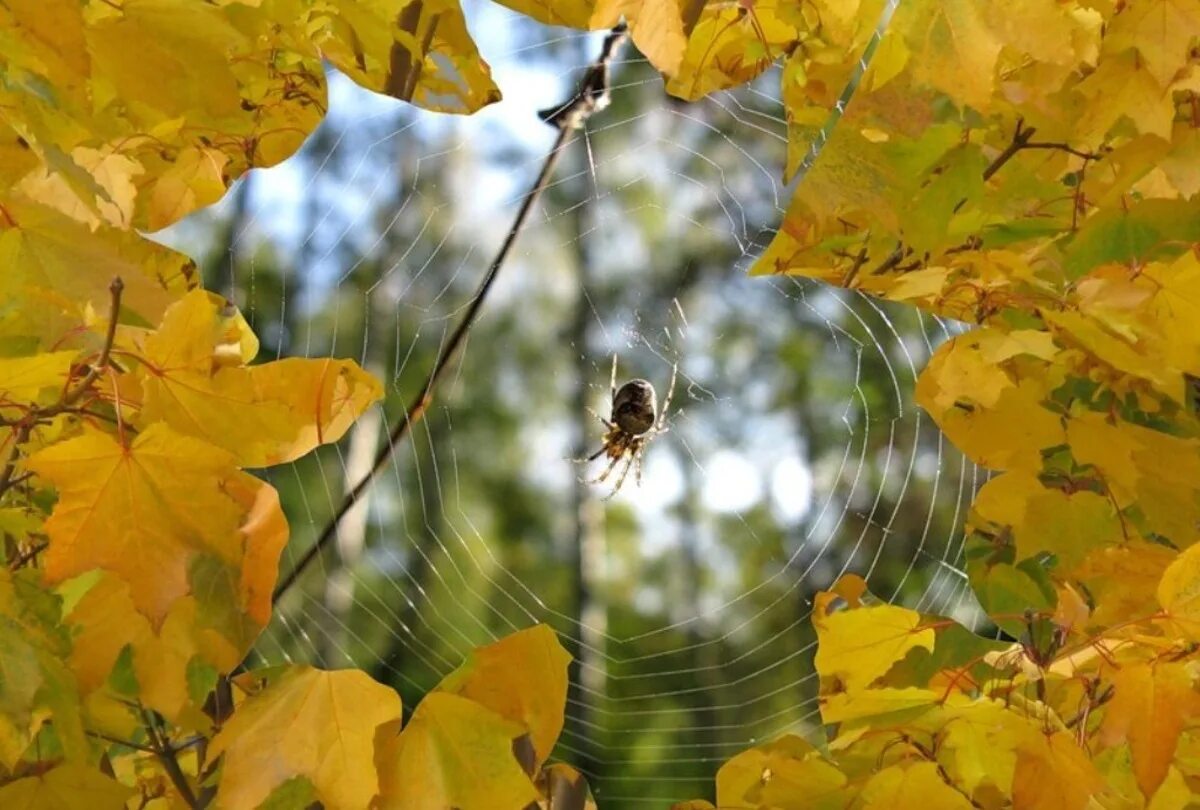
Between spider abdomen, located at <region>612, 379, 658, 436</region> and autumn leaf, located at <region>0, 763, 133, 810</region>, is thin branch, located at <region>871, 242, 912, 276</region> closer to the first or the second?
autumn leaf, located at <region>0, 763, 133, 810</region>

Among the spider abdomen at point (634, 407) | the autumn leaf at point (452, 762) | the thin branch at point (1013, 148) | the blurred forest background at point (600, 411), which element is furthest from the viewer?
the spider abdomen at point (634, 407)

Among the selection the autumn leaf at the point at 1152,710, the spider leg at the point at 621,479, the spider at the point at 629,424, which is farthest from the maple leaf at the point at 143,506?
the spider leg at the point at 621,479

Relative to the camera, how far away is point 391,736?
2.94ft

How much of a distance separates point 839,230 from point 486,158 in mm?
545

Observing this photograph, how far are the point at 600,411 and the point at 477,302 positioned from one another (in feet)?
3.92

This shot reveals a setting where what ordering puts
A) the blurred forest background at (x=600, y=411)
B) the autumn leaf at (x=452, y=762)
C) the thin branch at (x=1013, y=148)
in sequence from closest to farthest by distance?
the autumn leaf at (x=452, y=762)
the thin branch at (x=1013, y=148)
the blurred forest background at (x=600, y=411)

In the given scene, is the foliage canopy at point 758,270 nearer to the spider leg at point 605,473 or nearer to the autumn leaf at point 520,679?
the autumn leaf at point 520,679

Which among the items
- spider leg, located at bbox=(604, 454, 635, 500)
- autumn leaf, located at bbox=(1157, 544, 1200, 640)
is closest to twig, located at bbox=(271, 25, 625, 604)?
autumn leaf, located at bbox=(1157, 544, 1200, 640)

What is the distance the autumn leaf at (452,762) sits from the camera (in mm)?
862

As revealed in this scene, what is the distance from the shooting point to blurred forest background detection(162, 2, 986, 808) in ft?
4.92

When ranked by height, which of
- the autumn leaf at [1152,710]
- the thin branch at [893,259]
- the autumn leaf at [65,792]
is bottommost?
the autumn leaf at [1152,710]

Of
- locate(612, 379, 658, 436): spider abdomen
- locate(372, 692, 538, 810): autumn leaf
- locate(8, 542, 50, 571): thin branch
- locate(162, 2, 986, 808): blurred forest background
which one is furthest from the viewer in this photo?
locate(612, 379, 658, 436): spider abdomen

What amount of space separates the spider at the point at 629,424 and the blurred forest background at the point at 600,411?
3cm

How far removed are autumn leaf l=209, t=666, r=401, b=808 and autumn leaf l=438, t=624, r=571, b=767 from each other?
10cm
